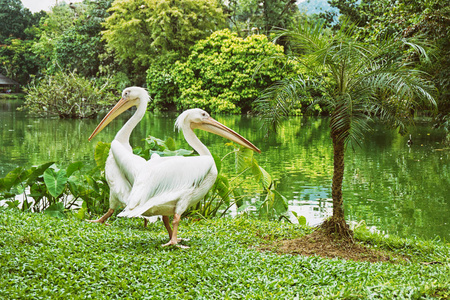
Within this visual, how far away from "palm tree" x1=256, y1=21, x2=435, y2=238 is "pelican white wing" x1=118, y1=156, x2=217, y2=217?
130 centimetres

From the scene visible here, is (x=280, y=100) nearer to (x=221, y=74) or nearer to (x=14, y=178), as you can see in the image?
(x=14, y=178)

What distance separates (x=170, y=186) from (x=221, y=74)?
91.9 feet

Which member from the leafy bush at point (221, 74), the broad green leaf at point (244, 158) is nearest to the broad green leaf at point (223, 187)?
the broad green leaf at point (244, 158)

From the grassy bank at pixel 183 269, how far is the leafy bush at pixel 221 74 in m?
25.6

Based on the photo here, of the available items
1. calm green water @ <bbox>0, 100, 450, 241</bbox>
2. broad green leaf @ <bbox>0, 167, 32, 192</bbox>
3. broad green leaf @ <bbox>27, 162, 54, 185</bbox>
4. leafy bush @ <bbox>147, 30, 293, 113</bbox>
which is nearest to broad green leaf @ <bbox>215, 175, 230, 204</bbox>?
calm green water @ <bbox>0, 100, 450, 241</bbox>

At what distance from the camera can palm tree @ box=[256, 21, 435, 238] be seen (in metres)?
4.65

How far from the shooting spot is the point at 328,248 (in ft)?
15.5

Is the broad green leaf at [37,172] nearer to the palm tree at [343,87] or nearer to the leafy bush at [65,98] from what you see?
the palm tree at [343,87]

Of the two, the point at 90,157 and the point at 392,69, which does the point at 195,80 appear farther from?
the point at 392,69

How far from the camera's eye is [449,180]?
10.0m

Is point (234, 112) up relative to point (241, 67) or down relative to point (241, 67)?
down

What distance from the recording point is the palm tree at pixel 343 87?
4.65 meters

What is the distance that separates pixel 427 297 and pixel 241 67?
94.9 ft

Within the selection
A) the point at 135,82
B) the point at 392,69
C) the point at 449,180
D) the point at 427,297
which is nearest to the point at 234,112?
the point at 135,82
